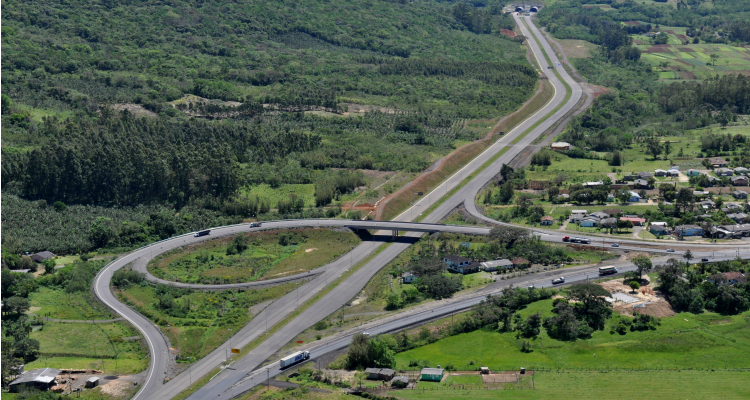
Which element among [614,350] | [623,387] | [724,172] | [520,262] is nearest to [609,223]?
[520,262]

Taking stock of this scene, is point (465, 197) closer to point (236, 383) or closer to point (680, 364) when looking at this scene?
point (680, 364)

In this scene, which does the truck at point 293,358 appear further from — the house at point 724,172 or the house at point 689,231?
the house at point 724,172

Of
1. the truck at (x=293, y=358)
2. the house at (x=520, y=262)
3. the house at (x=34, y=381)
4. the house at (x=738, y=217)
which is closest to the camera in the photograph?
the house at (x=34, y=381)

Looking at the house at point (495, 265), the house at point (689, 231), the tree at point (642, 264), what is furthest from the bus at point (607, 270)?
the house at point (689, 231)

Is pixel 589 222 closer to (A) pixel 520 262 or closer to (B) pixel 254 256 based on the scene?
(A) pixel 520 262

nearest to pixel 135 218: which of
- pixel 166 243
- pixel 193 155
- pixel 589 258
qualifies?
pixel 166 243

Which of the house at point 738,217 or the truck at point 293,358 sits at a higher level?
the house at point 738,217
